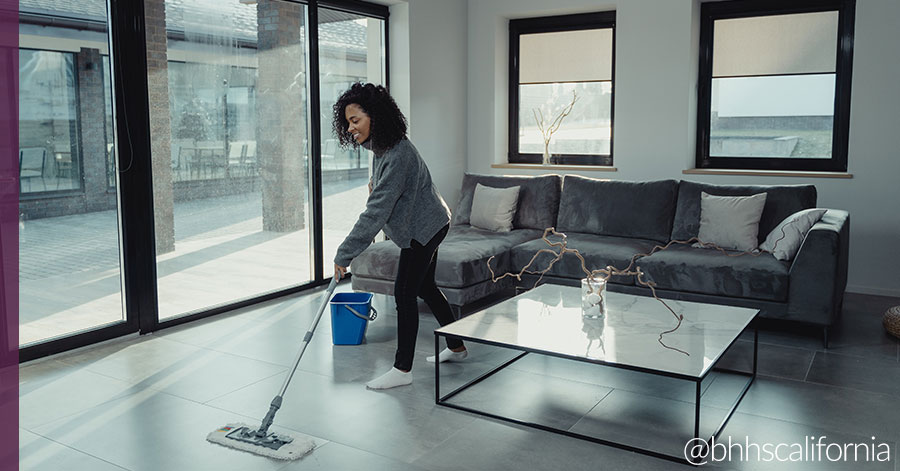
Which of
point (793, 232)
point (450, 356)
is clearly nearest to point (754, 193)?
point (793, 232)

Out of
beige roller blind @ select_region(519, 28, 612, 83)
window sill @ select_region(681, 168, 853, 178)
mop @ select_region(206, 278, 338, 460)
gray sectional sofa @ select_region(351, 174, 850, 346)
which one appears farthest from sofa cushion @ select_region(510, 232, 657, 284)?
mop @ select_region(206, 278, 338, 460)

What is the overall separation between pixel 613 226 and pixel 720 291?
1090mm

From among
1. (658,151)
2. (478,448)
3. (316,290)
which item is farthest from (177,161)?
(658,151)

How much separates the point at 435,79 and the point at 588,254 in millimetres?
2283

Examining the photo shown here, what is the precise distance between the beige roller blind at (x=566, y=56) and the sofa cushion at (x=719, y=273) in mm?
2329

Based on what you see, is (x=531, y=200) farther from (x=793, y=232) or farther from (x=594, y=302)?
(x=594, y=302)

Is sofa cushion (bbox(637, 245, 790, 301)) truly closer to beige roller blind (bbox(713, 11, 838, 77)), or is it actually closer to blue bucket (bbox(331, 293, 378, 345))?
blue bucket (bbox(331, 293, 378, 345))

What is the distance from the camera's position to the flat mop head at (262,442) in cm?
268

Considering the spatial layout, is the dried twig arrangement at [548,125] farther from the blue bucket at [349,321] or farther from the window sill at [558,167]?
the blue bucket at [349,321]

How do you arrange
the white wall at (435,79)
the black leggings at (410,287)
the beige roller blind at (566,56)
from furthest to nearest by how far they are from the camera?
the beige roller blind at (566,56) < the white wall at (435,79) < the black leggings at (410,287)

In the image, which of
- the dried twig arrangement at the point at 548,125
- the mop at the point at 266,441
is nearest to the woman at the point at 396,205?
the mop at the point at 266,441

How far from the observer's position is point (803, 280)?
3.97m

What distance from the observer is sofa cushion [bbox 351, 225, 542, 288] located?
4.43 metres

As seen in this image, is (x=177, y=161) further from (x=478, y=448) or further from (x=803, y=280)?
(x=803, y=280)
